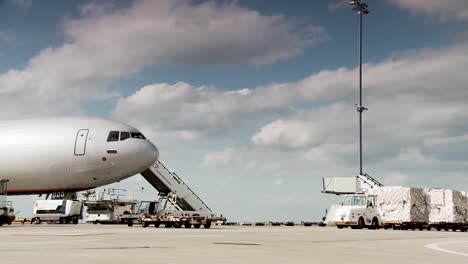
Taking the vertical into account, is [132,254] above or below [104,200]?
below

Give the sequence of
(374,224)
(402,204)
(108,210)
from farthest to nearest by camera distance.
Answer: (108,210)
(402,204)
(374,224)

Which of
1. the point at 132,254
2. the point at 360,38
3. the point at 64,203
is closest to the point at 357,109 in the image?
the point at 360,38

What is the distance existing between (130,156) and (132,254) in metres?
30.5

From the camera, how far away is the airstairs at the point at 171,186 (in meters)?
60.1

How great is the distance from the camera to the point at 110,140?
44.2 m

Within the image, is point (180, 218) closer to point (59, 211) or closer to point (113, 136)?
point (113, 136)

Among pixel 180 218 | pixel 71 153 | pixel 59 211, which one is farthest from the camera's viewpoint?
pixel 59 211

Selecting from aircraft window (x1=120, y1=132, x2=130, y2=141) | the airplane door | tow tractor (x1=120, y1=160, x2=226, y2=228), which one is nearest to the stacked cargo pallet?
tow tractor (x1=120, y1=160, x2=226, y2=228)

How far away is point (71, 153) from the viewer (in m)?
44.2

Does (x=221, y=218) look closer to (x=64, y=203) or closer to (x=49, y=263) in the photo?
(x=64, y=203)

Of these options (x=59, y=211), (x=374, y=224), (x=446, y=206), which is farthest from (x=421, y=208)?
(x=59, y=211)

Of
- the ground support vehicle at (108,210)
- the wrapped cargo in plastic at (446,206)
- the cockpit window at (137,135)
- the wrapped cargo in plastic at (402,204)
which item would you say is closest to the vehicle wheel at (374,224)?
the wrapped cargo in plastic at (402,204)

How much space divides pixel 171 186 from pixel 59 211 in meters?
13.5

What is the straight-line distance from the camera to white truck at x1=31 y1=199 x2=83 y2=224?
49500 millimetres
